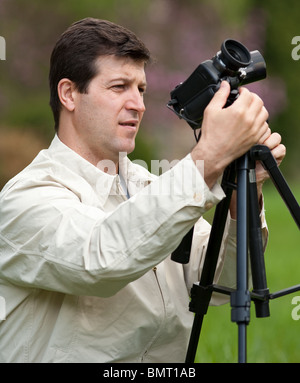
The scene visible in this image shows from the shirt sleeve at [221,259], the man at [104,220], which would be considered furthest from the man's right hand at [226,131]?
the shirt sleeve at [221,259]

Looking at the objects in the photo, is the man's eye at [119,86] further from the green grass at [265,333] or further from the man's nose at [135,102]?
the green grass at [265,333]

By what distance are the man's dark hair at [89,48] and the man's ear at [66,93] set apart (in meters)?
0.02

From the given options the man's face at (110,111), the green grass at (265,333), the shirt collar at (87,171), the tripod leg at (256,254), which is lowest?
the green grass at (265,333)

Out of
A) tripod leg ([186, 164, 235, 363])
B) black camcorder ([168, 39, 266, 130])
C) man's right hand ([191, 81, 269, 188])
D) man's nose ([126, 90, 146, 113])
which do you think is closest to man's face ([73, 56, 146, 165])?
man's nose ([126, 90, 146, 113])

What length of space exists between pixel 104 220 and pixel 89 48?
872 mm

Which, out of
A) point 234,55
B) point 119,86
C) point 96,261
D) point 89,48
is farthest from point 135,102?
point 96,261

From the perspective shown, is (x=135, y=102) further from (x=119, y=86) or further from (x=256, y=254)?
(x=256, y=254)

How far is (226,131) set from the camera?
2.01m

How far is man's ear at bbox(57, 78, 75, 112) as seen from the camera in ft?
8.78

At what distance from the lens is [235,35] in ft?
55.6

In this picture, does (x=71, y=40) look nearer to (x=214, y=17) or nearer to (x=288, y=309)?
(x=288, y=309)

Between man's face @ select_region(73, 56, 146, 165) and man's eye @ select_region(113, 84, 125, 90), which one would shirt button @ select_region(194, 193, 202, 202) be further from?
man's eye @ select_region(113, 84, 125, 90)

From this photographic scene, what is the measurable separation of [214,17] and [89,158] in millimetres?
14394

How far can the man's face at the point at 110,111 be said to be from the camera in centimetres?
257
